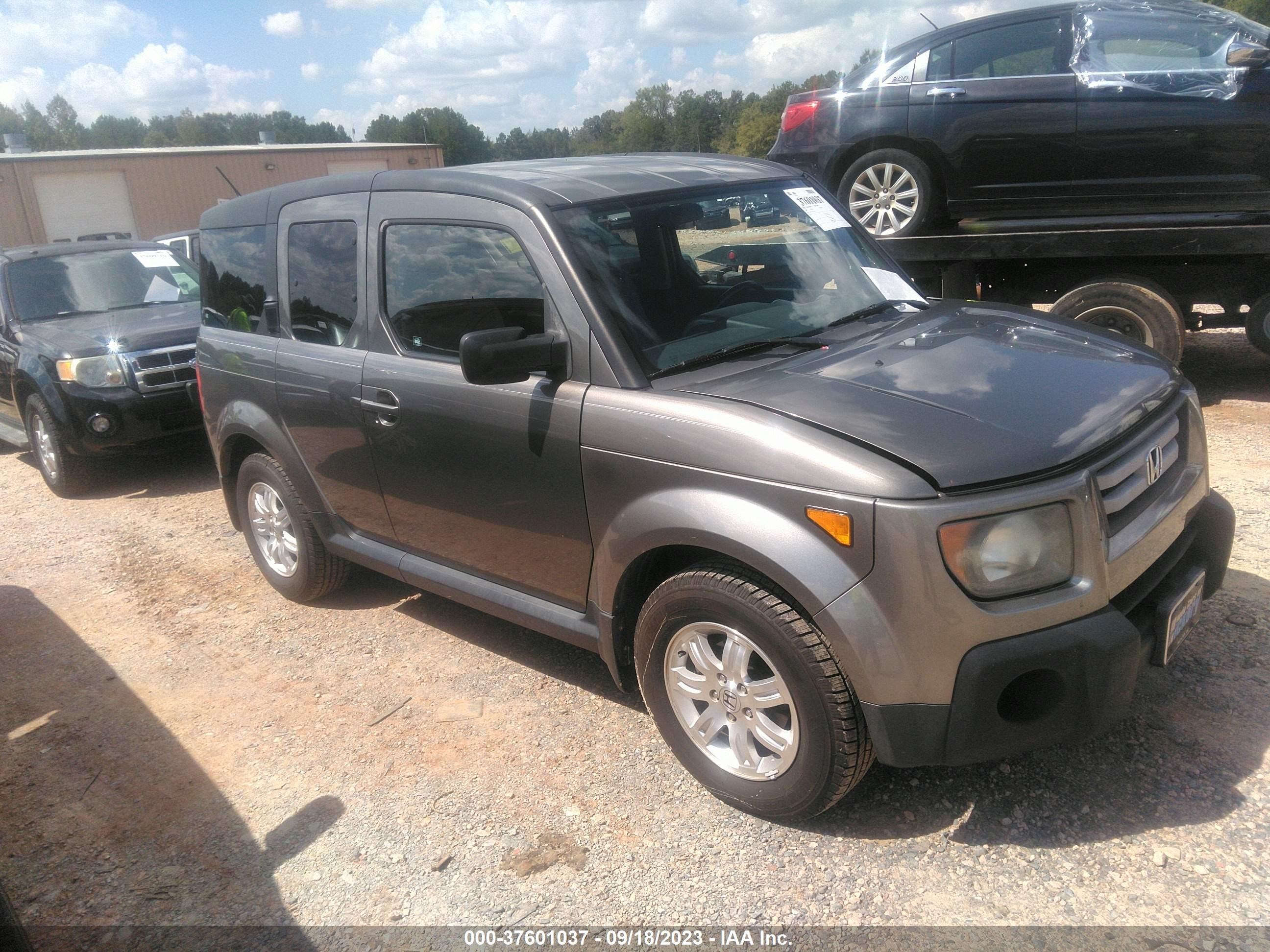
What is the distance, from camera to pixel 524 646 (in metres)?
4.30

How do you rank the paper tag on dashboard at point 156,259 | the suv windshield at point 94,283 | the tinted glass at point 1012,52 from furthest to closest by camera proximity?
the paper tag on dashboard at point 156,259
the suv windshield at point 94,283
the tinted glass at point 1012,52

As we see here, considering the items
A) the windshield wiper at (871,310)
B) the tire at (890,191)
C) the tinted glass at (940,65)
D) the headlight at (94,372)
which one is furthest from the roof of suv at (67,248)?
the windshield wiper at (871,310)

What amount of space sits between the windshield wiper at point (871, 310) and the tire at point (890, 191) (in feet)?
12.0

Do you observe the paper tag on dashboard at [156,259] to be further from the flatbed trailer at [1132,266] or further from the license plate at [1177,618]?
the license plate at [1177,618]

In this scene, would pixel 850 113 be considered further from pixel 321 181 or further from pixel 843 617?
pixel 843 617

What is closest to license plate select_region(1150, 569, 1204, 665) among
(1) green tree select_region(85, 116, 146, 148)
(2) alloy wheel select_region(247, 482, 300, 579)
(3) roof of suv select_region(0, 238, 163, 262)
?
(2) alloy wheel select_region(247, 482, 300, 579)

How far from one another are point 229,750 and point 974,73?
6.59m

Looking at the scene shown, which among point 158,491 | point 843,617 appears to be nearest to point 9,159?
point 158,491

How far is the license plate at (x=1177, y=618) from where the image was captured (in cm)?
274

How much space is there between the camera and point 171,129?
121 m

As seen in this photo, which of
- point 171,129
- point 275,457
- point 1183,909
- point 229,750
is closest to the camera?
point 1183,909

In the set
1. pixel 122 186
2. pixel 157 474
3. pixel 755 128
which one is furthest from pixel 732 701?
pixel 755 128

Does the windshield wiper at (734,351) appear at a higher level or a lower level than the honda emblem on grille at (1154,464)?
higher

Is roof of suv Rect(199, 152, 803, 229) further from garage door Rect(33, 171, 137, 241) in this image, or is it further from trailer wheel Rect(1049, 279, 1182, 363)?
garage door Rect(33, 171, 137, 241)
